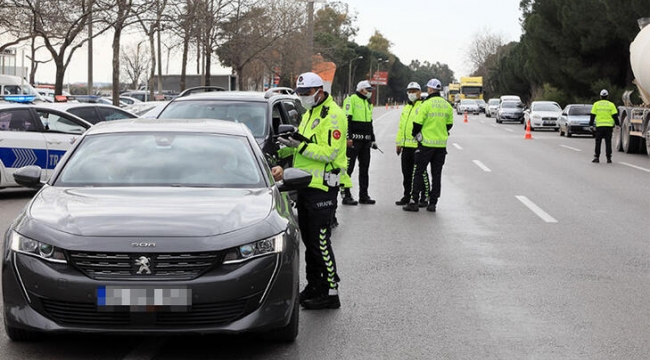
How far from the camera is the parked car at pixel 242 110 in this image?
459 inches

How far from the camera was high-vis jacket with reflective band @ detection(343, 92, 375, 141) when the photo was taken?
13.4m

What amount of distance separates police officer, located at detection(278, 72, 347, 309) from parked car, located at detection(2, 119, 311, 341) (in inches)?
34.6

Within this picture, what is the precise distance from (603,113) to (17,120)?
562 inches

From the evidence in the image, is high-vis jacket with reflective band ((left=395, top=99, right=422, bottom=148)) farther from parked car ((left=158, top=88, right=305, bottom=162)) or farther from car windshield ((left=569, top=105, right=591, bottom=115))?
car windshield ((left=569, top=105, right=591, bottom=115))

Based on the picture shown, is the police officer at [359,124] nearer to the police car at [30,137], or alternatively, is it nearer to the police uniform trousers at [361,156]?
the police uniform trousers at [361,156]

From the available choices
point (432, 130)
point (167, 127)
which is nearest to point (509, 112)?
point (432, 130)

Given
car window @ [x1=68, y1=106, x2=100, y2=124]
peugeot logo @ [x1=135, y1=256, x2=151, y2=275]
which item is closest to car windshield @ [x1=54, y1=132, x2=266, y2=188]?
peugeot logo @ [x1=135, y1=256, x2=151, y2=275]

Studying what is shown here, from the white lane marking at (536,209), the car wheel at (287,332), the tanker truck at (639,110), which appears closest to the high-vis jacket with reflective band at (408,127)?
the white lane marking at (536,209)

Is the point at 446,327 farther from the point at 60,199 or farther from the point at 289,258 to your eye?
the point at 60,199

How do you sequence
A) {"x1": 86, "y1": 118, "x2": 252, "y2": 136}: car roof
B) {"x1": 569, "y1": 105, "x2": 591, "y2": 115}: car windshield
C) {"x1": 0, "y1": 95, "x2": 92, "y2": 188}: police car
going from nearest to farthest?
{"x1": 86, "y1": 118, "x2": 252, "y2": 136}: car roof, {"x1": 0, "y1": 95, "x2": 92, "y2": 188}: police car, {"x1": 569, "y1": 105, "x2": 591, "y2": 115}: car windshield

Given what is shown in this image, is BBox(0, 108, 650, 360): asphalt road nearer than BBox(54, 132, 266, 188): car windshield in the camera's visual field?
Yes

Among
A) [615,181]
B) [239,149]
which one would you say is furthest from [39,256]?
[615,181]

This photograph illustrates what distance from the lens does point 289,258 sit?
5.55 m

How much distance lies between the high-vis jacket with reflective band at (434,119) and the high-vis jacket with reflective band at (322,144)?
5.79 metres
